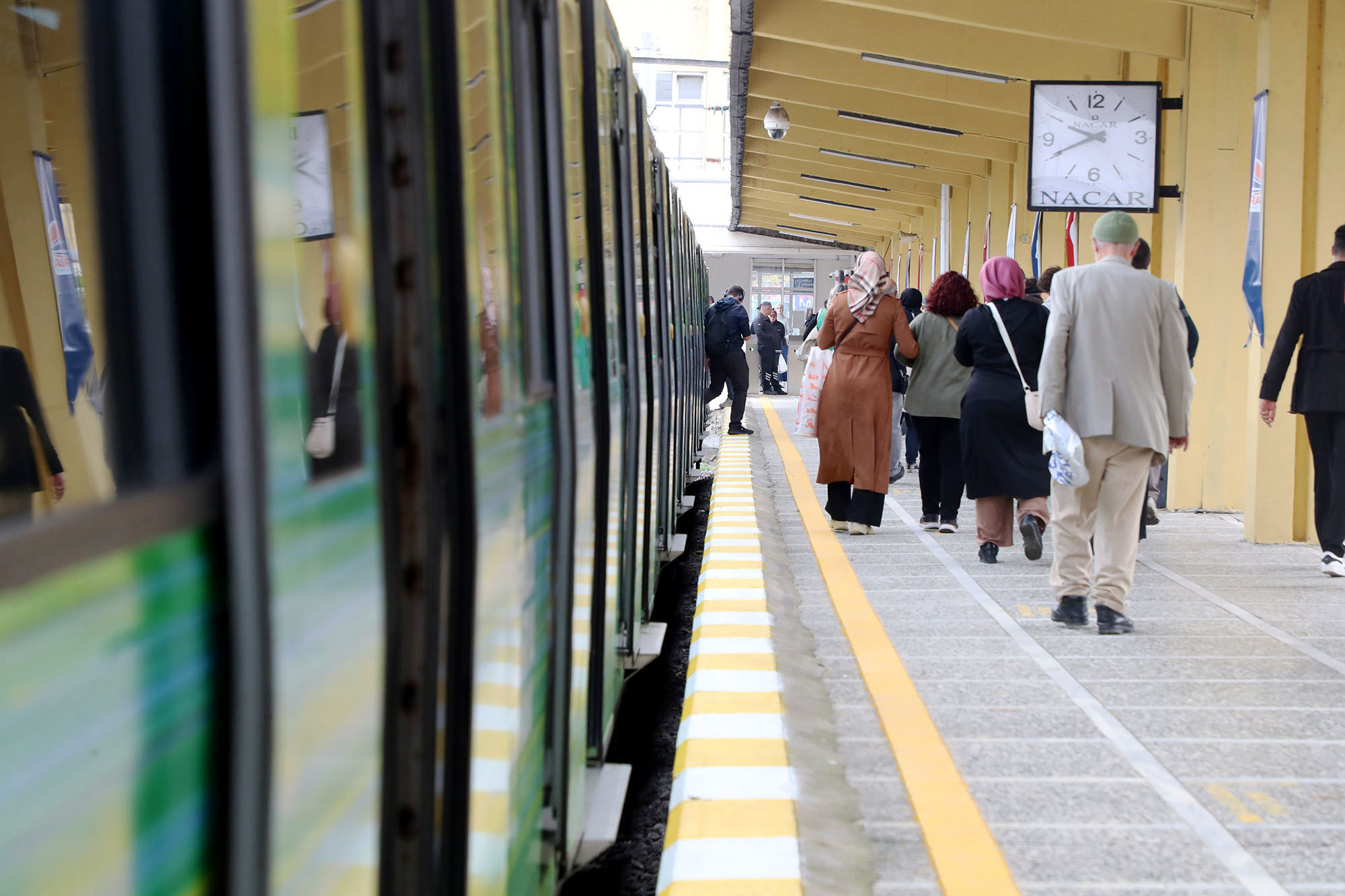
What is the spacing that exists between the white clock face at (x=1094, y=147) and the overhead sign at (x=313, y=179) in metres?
9.20

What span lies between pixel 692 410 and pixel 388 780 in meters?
11.3

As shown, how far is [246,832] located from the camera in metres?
1.10

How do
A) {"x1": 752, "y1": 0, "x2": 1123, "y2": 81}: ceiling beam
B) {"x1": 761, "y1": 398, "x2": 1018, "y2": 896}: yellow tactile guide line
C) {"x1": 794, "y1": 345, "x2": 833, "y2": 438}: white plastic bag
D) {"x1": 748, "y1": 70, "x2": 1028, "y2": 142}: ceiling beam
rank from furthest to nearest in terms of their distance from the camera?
1. {"x1": 748, "y1": 70, "x2": 1028, "y2": 142}: ceiling beam
2. {"x1": 752, "y1": 0, "x2": 1123, "y2": 81}: ceiling beam
3. {"x1": 794, "y1": 345, "x2": 833, "y2": 438}: white plastic bag
4. {"x1": 761, "y1": 398, "x2": 1018, "y2": 896}: yellow tactile guide line

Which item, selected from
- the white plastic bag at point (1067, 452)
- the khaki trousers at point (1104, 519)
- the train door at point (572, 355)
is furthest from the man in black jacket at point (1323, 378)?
the train door at point (572, 355)

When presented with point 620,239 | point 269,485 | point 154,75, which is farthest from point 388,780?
point 620,239

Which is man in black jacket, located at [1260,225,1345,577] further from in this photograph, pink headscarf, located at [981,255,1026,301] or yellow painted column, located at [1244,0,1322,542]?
pink headscarf, located at [981,255,1026,301]

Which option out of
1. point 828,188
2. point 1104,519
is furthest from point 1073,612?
point 828,188

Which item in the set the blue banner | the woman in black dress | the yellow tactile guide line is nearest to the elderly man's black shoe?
the yellow tactile guide line

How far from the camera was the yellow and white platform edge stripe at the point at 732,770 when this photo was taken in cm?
305

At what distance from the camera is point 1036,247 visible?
52.6ft

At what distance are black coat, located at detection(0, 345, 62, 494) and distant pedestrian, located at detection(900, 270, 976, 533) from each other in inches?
316

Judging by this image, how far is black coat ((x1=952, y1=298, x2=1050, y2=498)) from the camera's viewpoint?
7676mm

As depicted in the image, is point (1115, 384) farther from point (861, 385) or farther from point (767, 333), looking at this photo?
point (767, 333)

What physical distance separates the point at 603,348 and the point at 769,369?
2523cm
